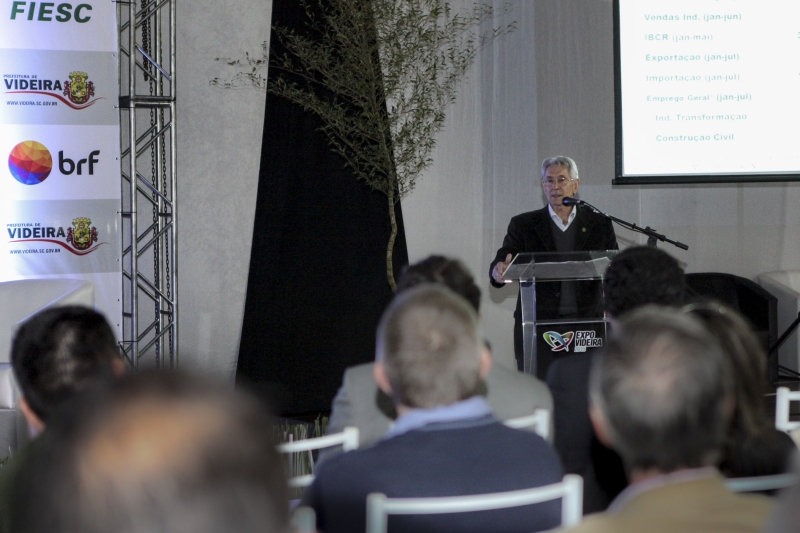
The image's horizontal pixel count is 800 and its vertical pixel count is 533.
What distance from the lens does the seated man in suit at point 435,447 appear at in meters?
1.46

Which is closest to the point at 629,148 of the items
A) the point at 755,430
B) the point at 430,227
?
the point at 430,227

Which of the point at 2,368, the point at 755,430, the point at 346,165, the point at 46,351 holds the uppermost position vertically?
the point at 346,165

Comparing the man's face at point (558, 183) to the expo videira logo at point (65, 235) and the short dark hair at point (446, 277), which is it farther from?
the expo videira logo at point (65, 235)

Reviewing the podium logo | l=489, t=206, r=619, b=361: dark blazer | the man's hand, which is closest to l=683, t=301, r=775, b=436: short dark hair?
the man's hand

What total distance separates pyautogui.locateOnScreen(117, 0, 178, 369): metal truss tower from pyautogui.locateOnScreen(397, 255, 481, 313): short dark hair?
A: 2962mm

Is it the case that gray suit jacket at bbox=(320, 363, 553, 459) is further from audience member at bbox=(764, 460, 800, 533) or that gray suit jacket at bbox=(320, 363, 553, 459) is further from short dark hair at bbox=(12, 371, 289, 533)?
short dark hair at bbox=(12, 371, 289, 533)

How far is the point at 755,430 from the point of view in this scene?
1508 millimetres

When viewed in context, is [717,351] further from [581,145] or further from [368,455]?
[581,145]

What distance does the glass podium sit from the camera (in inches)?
140

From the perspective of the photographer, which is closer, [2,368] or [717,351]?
[717,351]

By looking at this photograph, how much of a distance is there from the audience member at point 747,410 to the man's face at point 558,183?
2.86 meters

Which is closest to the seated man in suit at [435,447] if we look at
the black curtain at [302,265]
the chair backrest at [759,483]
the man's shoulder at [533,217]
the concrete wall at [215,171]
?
the chair backrest at [759,483]

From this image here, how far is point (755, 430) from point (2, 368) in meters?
3.99

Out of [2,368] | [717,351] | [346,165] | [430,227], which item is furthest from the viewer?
[430,227]
